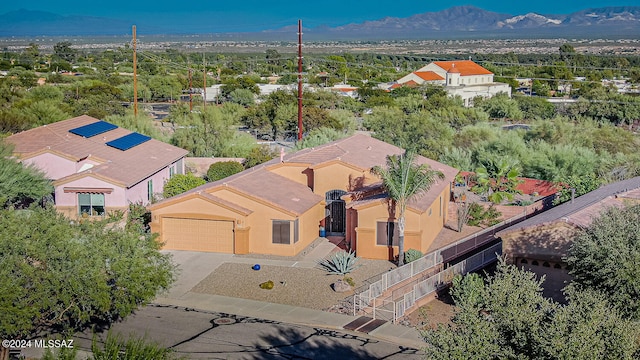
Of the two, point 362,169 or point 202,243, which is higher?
point 362,169

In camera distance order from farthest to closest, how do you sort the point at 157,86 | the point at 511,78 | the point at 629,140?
the point at 511,78 < the point at 157,86 < the point at 629,140

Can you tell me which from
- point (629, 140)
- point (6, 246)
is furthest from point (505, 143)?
point (6, 246)

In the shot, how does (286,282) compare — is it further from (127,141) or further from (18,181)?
(127,141)

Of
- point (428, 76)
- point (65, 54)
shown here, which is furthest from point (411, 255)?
point (65, 54)

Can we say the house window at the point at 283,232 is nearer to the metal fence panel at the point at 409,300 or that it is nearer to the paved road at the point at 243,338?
the paved road at the point at 243,338

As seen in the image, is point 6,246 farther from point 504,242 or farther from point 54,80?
point 54,80

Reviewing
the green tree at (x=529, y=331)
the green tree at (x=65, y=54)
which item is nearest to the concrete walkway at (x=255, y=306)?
the green tree at (x=529, y=331)

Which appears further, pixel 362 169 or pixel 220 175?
pixel 220 175
